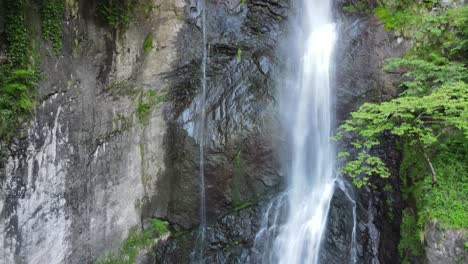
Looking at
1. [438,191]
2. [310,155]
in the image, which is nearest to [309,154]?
[310,155]

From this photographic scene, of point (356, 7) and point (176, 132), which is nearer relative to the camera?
point (176, 132)

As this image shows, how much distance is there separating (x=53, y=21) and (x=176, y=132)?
10.3 ft

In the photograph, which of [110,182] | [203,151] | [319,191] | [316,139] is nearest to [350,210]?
[319,191]

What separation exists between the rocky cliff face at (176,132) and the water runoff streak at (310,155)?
33 cm

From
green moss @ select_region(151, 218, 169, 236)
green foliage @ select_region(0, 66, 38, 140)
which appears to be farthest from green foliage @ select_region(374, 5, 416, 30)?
green foliage @ select_region(0, 66, 38, 140)

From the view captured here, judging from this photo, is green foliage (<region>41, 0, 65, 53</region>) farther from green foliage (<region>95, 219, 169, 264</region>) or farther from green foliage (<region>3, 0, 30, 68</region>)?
green foliage (<region>95, 219, 169, 264</region>)

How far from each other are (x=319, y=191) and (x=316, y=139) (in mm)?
1192

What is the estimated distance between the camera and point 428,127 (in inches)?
232

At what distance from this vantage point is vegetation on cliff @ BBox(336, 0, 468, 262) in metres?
5.21

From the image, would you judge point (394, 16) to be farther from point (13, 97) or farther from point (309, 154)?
point (13, 97)

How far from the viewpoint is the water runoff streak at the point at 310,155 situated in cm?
677

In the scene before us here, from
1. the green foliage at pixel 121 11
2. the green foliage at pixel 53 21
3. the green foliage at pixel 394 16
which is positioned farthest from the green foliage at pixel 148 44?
the green foliage at pixel 394 16

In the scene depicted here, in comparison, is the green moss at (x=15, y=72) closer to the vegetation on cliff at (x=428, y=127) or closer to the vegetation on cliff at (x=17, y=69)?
the vegetation on cliff at (x=17, y=69)

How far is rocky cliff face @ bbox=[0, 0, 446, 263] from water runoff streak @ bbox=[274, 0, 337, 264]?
328mm
